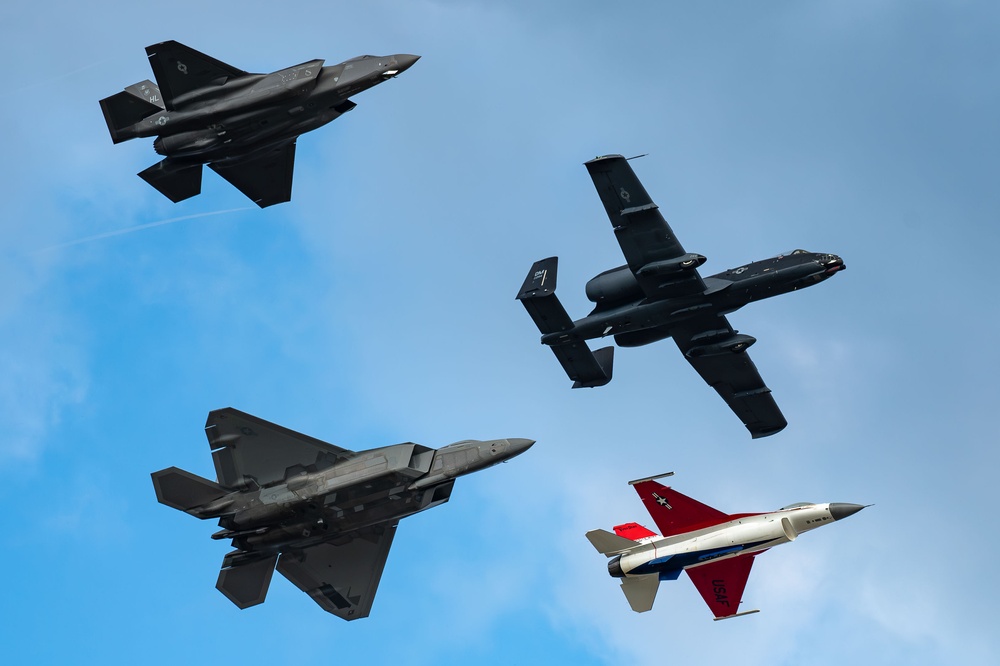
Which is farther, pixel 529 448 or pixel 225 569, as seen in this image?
pixel 225 569

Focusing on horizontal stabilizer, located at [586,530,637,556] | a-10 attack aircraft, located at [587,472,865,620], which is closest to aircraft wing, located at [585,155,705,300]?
A: a-10 attack aircraft, located at [587,472,865,620]

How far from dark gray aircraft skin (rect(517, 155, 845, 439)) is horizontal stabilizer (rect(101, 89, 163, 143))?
16.0 m

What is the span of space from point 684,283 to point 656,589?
11953 millimetres

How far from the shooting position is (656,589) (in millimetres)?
56781

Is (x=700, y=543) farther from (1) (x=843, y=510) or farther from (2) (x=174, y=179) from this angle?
(2) (x=174, y=179)

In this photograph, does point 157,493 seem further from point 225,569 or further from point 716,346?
point 716,346

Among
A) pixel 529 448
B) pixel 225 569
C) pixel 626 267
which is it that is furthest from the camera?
pixel 626 267

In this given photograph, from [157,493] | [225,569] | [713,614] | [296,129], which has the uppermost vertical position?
[296,129]

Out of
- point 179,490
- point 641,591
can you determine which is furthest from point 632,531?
point 179,490

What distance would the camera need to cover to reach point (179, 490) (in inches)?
2084

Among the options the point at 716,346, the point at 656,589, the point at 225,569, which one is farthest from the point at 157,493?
the point at 716,346

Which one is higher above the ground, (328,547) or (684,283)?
(684,283)

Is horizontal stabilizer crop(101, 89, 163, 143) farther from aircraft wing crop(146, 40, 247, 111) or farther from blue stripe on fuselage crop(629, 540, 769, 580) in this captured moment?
blue stripe on fuselage crop(629, 540, 769, 580)

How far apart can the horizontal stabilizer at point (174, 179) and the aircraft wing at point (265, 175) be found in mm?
987
